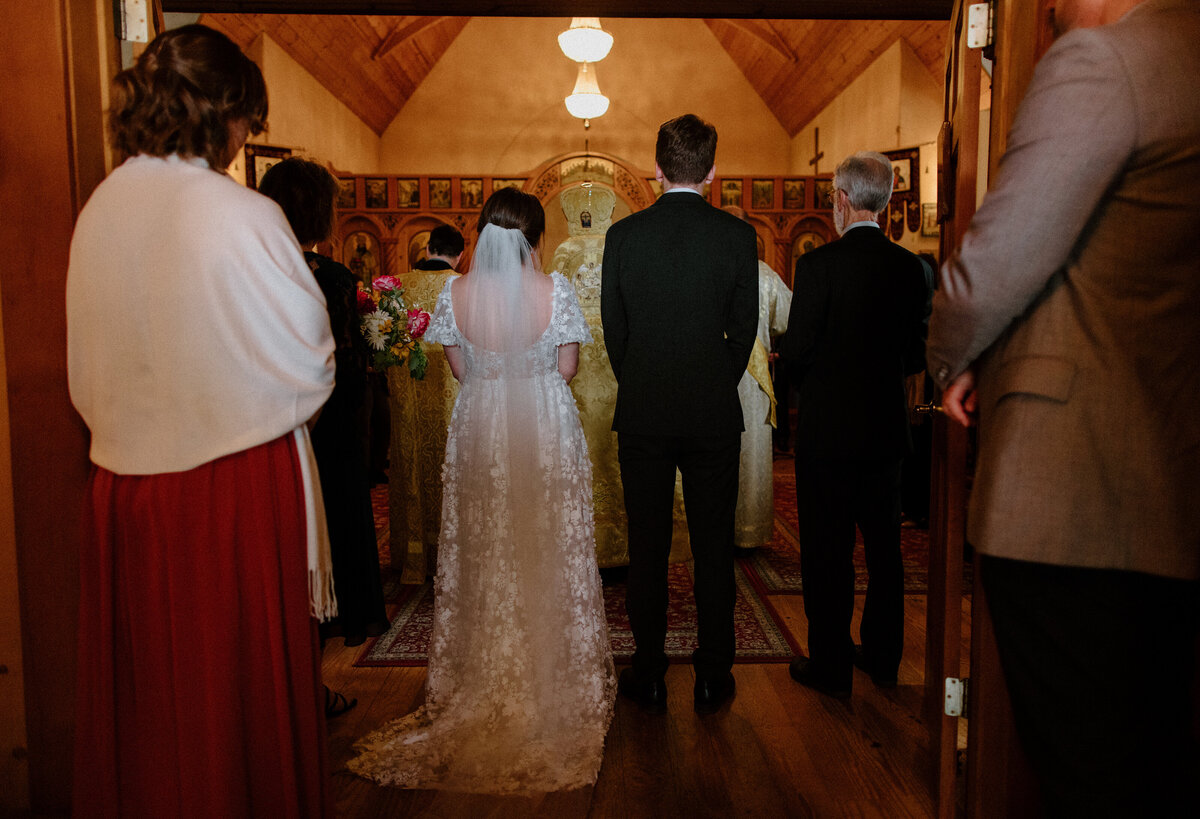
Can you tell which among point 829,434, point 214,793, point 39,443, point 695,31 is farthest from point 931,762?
point 695,31

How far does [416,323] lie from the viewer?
335cm

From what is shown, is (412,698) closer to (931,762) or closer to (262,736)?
(262,736)

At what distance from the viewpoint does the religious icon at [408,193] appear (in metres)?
11.0

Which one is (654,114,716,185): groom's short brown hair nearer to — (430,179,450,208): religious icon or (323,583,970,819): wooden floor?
(323,583,970,819): wooden floor

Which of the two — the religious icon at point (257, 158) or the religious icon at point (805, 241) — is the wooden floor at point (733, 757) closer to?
the religious icon at point (257, 158)

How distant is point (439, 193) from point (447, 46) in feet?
11.9

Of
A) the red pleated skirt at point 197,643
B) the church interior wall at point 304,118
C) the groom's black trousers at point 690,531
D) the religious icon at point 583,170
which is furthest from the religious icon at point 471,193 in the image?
the red pleated skirt at point 197,643

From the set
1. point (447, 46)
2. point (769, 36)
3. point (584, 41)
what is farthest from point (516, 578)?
point (447, 46)

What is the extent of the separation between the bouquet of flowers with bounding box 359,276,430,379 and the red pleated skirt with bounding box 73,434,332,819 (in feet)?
4.73

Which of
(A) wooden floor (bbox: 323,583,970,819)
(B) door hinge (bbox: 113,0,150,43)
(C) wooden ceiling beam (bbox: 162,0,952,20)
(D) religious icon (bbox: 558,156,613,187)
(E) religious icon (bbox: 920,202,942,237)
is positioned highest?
(D) religious icon (bbox: 558,156,613,187)

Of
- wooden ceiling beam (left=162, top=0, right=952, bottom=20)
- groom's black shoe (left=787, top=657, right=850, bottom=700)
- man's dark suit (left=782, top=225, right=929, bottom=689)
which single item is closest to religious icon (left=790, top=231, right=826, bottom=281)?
wooden ceiling beam (left=162, top=0, right=952, bottom=20)

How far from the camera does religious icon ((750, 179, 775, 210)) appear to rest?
436 inches

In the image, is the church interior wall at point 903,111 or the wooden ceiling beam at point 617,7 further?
the church interior wall at point 903,111

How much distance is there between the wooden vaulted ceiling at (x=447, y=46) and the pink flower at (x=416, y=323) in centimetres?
532
